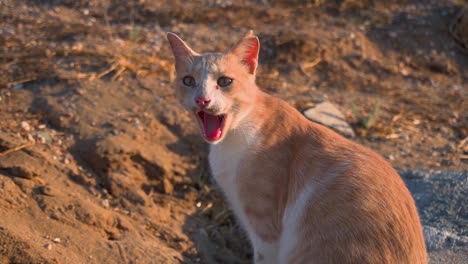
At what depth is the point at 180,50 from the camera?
3908 mm

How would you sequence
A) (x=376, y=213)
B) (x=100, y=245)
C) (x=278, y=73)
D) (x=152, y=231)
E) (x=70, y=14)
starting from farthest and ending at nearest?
(x=70, y=14), (x=278, y=73), (x=152, y=231), (x=100, y=245), (x=376, y=213)

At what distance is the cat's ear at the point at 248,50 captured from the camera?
3822 millimetres

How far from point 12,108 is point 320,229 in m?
3.15

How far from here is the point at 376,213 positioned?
10.7 feet

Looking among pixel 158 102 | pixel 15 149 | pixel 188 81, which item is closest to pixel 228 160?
pixel 188 81

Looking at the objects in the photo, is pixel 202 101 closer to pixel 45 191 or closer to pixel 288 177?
pixel 288 177

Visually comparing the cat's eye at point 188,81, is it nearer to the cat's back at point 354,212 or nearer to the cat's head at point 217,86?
the cat's head at point 217,86

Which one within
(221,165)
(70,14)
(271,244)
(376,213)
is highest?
(376,213)

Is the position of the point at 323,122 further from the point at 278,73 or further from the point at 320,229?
the point at 320,229

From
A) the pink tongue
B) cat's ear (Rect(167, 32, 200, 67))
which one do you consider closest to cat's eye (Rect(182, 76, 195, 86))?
cat's ear (Rect(167, 32, 200, 67))

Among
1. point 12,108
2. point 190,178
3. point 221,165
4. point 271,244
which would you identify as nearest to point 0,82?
point 12,108

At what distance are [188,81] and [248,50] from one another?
1.37 feet

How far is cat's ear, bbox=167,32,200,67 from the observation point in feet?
12.7

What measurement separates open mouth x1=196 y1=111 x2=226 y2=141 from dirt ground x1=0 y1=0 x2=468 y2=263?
1.16 meters
